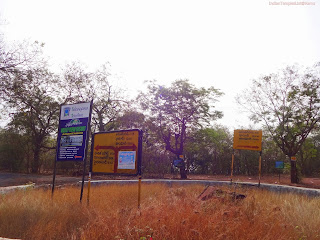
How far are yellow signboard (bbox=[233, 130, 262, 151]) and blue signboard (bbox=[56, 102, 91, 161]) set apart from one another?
871cm

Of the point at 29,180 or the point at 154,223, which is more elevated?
the point at 154,223

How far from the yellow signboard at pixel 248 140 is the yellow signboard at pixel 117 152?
8.06 m

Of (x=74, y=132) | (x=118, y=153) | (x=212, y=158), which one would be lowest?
(x=212, y=158)

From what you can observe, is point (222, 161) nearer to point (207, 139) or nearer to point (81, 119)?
point (207, 139)

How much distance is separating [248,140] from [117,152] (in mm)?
8606

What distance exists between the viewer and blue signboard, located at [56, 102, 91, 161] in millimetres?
7242

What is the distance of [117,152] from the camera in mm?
7195

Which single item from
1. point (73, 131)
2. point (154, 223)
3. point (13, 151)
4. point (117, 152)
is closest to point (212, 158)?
point (13, 151)

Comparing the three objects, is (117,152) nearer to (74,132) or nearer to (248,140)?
(74,132)

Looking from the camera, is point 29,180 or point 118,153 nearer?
point 118,153

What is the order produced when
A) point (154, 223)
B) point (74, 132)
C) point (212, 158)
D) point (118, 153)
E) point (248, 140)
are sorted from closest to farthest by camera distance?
point (154, 223) → point (118, 153) → point (74, 132) → point (248, 140) → point (212, 158)

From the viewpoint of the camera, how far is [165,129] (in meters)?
21.5

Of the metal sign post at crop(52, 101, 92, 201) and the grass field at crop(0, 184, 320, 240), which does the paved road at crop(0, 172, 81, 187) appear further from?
the grass field at crop(0, 184, 320, 240)

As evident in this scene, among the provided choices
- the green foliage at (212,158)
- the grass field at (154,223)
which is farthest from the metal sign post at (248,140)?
the green foliage at (212,158)
